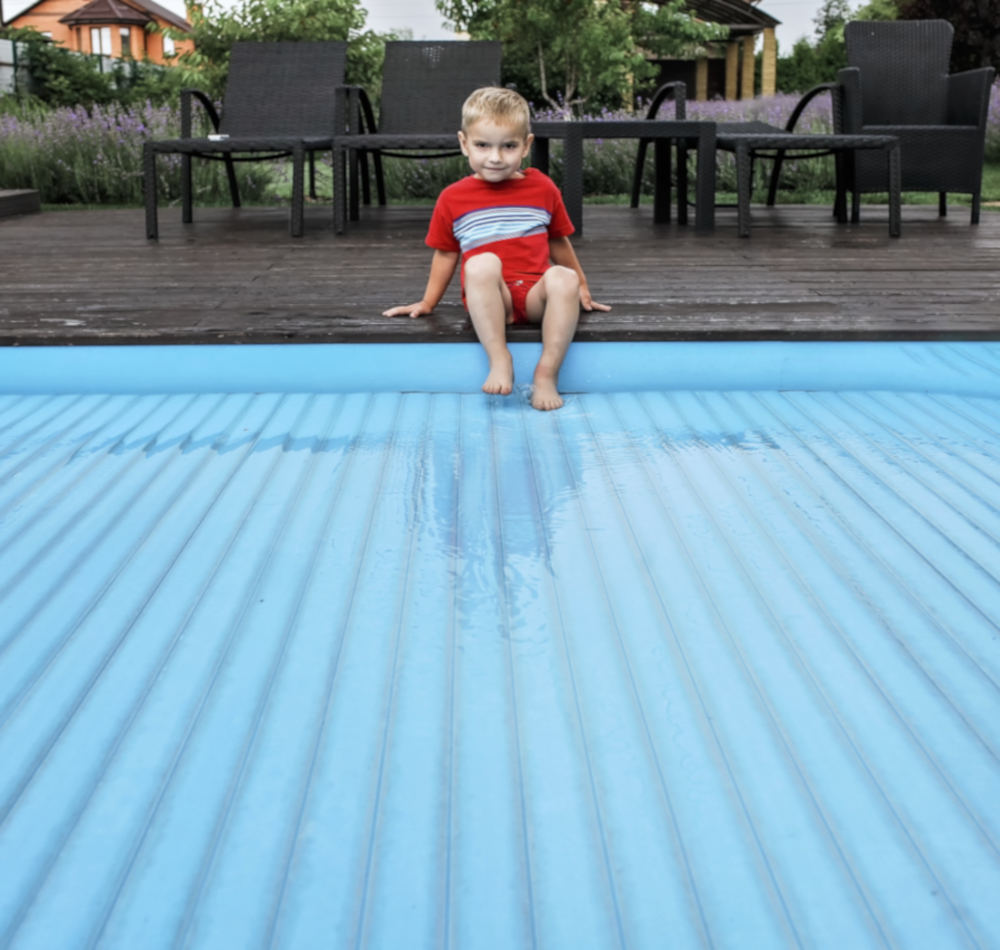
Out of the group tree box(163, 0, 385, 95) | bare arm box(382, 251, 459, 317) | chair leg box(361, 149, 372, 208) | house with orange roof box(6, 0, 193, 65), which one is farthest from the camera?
house with orange roof box(6, 0, 193, 65)

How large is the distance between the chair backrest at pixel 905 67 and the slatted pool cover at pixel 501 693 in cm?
341

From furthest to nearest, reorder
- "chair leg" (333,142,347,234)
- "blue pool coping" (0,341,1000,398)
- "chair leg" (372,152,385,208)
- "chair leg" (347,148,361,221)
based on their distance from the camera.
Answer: "chair leg" (372,152,385,208) < "chair leg" (347,148,361,221) < "chair leg" (333,142,347,234) < "blue pool coping" (0,341,1000,398)

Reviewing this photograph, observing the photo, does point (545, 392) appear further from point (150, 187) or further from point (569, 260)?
point (150, 187)

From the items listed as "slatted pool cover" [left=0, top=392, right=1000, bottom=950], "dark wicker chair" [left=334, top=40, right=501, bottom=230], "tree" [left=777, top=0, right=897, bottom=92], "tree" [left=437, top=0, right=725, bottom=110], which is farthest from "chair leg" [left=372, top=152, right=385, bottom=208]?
"tree" [left=777, top=0, right=897, bottom=92]

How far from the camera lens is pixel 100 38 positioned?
3569cm

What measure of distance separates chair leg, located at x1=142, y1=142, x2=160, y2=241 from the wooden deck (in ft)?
0.26

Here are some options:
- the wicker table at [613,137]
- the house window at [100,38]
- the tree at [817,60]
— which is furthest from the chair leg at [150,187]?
the house window at [100,38]

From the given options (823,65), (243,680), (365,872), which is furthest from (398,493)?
(823,65)

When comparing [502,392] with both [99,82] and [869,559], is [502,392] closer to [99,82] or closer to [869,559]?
[869,559]

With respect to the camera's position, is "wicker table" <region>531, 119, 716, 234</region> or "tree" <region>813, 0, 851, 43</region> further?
"tree" <region>813, 0, 851, 43</region>

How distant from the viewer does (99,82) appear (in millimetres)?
15805

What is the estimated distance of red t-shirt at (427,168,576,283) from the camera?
2.62 meters

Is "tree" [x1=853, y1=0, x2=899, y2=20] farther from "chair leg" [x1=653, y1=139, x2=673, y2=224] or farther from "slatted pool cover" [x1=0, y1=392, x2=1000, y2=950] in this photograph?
"slatted pool cover" [x1=0, y1=392, x2=1000, y2=950]

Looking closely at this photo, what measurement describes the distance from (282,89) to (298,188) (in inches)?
57.1
